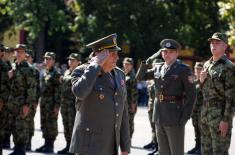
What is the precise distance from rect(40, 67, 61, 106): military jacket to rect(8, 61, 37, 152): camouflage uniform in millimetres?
1472

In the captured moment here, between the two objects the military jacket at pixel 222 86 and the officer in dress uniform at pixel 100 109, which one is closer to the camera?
the officer in dress uniform at pixel 100 109

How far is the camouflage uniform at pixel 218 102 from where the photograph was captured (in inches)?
324

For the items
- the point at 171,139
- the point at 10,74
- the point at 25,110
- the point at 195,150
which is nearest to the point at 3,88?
the point at 10,74

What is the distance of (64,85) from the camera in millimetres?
12867

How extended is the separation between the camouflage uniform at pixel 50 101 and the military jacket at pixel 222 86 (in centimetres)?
534

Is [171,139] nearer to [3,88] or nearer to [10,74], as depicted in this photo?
[3,88]

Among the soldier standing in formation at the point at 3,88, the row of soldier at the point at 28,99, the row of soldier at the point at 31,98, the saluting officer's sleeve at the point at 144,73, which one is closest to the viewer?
the saluting officer's sleeve at the point at 144,73

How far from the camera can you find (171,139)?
344 inches

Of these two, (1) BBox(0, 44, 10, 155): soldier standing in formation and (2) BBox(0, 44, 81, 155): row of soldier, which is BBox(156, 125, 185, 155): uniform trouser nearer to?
(2) BBox(0, 44, 81, 155): row of soldier

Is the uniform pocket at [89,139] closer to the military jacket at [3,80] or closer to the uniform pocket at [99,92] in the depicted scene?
the uniform pocket at [99,92]

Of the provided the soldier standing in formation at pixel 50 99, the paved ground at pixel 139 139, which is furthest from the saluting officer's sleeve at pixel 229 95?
the soldier standing in formation at pixel 50 99

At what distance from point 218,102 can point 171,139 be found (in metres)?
0.89

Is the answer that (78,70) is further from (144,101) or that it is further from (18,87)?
(144,101)

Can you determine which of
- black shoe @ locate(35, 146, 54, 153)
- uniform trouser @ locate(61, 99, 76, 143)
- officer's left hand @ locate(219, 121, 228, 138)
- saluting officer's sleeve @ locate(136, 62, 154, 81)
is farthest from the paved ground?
officer's left hand @ locate(219, 121, 228, 138)
